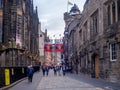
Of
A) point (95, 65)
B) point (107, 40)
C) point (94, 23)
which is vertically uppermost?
point (94, 23)

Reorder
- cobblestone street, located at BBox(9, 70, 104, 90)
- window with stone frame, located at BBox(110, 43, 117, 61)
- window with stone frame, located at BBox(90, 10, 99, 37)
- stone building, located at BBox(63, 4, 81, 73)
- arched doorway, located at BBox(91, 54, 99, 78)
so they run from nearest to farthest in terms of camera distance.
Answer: cobblestone street, located at BBox(9, 70, 104, 90) → window with stone frame, located at BBox(110, 43, 117, 61) → window with stone frame, located at BBox(90, 10, 99, 37) → arched doorway, located at BBox(91, 54, 99, 78) → stone building, located at BBox(63, 4, 81, 73)

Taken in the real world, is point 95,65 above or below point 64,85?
above

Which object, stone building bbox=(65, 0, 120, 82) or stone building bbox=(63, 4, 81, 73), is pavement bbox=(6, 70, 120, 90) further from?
stone building bbox=(63, 4, 81, 73)

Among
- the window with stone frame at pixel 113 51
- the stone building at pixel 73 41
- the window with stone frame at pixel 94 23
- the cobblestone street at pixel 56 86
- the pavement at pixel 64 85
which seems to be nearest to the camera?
the pavement at pixel 64 85

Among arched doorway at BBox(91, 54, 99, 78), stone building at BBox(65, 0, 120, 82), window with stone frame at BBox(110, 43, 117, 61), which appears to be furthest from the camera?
arched doorway at BBox(91, 54, 99, 78)

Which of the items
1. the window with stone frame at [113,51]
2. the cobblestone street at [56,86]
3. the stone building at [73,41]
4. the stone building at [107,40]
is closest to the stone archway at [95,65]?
the stone building at [107,40]

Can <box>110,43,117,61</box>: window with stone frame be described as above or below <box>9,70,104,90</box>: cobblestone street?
above

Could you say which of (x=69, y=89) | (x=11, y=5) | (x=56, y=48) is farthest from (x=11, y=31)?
(x=56, y=48)

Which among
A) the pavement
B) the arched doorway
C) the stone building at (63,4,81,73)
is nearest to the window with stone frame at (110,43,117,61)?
the pavement

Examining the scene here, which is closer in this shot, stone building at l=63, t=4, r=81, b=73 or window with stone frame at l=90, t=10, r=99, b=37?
window with stone frame at l=90, t=10, r=99, b=37

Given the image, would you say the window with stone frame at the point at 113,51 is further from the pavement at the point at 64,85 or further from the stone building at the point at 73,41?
the stone building at the point at 73,41

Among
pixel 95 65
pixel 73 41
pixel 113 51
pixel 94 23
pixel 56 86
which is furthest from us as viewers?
pixel 73 41

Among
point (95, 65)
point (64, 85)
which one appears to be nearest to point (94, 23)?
point (95, 65)

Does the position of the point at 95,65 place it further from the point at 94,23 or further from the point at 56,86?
the point at 56,86
